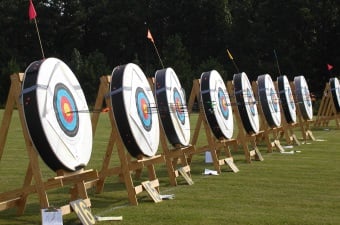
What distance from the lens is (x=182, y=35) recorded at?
7006 cm

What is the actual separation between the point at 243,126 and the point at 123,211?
7.05m

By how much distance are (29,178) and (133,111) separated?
1.93 meters

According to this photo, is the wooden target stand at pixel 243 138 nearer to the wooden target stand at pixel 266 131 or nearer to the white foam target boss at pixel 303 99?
the wooden target stand at pixel 266 131

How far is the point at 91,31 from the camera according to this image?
68.4 metres

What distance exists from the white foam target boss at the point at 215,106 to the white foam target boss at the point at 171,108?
74 centimetres

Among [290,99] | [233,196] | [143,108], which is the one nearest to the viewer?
[233,196]

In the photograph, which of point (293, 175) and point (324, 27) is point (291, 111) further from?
point (324, 27)

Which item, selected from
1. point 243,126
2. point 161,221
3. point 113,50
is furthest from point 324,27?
point 161,221

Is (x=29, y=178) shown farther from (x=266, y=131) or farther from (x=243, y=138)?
(x=266, y=131)

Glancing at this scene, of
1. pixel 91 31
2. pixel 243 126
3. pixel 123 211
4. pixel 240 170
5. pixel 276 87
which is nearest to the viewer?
pixel 123 211

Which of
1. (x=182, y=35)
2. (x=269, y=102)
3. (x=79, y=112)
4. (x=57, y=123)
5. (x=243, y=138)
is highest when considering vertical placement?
(x=182, y=35)

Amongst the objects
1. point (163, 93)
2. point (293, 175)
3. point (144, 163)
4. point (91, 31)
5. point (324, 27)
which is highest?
point (91, 31)

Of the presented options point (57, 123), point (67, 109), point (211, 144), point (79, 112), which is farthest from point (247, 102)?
point (57, 123)

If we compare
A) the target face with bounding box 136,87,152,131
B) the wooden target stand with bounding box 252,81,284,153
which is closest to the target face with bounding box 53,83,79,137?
the target face with bounding box 136,87,152,131
